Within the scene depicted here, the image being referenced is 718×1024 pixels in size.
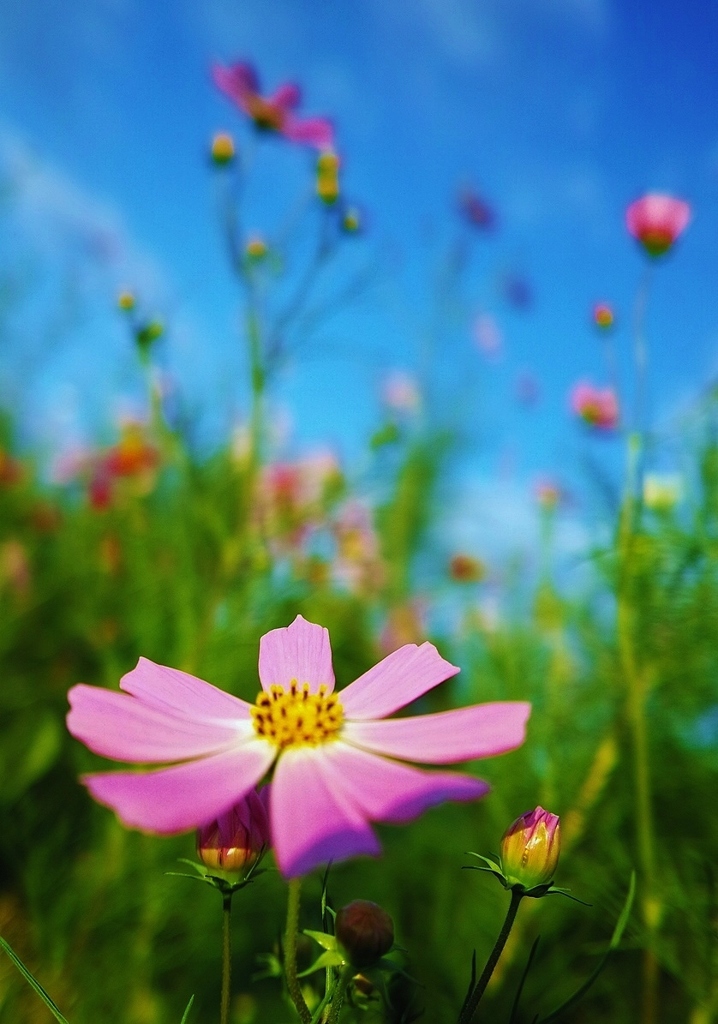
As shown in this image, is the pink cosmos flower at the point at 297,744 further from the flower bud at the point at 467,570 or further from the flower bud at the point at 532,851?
the flower bud at the point at 467,570

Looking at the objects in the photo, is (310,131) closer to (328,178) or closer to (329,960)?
(328,178)

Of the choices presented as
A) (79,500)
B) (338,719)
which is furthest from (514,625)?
(79,500)

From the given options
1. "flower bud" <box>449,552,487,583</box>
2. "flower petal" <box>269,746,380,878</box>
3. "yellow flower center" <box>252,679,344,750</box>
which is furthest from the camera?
"flower bud" <box>449,552,487,583</box>

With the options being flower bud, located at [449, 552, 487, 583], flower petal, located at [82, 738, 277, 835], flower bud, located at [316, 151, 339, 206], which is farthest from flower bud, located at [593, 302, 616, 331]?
flower bud, located at [449, 552, 487, 583]

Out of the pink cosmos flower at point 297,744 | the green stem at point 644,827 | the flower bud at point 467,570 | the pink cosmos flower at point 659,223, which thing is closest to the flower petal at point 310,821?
the pink cosmos flower at point 297,744

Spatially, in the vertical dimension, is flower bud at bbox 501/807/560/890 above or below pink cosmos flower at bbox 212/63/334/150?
below

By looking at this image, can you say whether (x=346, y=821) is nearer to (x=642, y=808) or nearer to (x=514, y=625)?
(x=642, y=808)

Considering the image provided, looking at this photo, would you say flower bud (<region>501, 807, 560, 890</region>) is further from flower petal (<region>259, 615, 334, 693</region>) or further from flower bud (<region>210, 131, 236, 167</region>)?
flower bud (<region>210, 131, 236, 167</region>)
